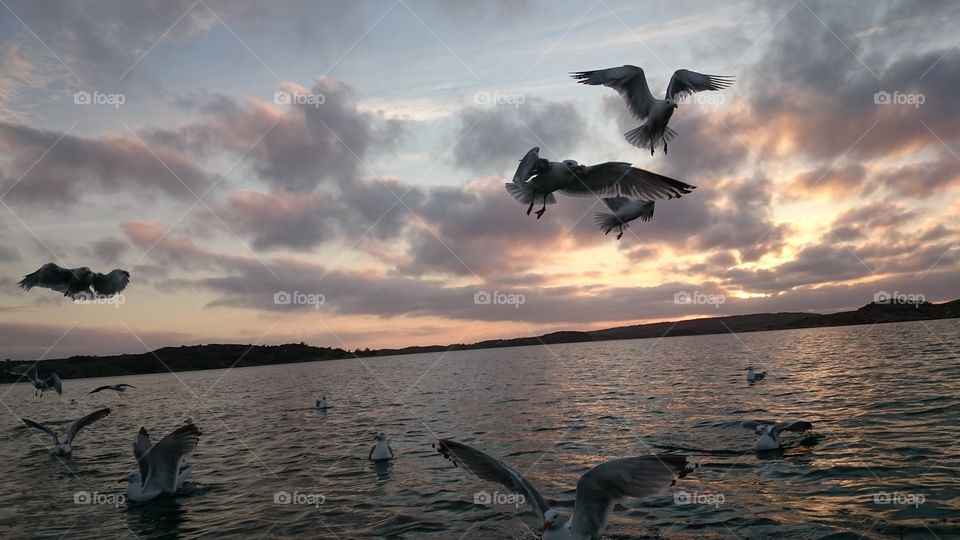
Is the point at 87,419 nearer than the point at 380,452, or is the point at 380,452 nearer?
the point at 380,452

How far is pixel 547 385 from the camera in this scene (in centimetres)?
4269

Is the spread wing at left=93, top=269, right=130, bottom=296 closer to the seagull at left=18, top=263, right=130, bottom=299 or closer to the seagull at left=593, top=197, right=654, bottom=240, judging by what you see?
A: the seagull at left=18, top=263, right=130, bottom=299

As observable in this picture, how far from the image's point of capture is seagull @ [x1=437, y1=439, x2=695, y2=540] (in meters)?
7.84

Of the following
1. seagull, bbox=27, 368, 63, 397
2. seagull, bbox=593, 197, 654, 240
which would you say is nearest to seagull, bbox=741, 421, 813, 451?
seagull, bbox=593, 197, 654, 240

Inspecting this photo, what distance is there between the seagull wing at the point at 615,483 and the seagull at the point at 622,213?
17.8ft

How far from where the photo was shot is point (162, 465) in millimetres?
14086

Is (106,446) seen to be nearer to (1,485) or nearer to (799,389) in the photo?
(1,485)

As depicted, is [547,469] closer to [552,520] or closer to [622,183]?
[552,520]

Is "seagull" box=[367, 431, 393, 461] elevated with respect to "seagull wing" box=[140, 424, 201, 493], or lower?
lower

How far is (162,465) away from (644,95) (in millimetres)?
13405

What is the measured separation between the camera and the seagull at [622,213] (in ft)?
41.4

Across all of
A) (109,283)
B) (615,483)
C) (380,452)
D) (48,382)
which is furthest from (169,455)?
(48,382)

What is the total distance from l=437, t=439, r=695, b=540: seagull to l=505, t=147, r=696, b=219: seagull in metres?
3.94

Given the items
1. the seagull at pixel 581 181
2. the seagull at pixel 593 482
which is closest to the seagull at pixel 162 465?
the seagull at pixel 593 482
